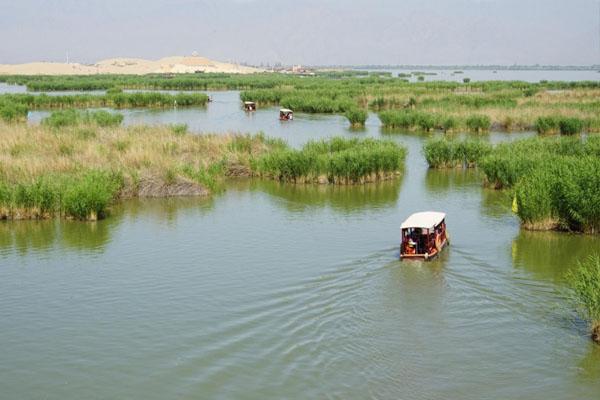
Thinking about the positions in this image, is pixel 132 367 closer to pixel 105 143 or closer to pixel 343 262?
pixel 343 262

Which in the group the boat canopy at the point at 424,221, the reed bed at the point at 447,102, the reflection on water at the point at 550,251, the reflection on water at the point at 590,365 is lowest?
the reflection on water at the point at 590,365

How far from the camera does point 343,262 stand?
1814cm

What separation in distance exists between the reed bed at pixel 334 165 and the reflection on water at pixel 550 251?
968 cm

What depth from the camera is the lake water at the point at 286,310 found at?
11969mm

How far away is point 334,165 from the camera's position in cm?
3003

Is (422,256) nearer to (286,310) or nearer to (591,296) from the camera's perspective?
(286,310)

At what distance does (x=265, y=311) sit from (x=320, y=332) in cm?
162

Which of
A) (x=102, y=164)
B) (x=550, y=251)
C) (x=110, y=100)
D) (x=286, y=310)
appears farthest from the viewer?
(x=110, y=100)

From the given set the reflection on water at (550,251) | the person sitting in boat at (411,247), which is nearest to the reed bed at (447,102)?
the reflection on water at (550,251)

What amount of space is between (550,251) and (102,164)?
57.1 feet

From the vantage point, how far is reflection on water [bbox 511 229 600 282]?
59.5 feet

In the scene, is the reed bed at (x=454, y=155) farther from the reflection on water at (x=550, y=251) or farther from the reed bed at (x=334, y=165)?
the reflection on water at (x=550, y=251)

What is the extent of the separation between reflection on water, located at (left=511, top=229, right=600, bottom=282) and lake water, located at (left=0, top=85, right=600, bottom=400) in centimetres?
7

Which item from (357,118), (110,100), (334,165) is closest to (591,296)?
(334,165)
